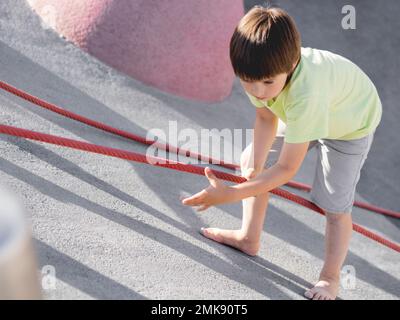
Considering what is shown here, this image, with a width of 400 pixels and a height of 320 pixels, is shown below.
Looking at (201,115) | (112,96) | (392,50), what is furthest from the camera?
(392,50)

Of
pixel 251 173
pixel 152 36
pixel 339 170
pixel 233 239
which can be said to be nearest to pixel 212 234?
pixel 233 239

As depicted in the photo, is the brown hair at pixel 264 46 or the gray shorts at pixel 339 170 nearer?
the brown hair at pixel 264 46

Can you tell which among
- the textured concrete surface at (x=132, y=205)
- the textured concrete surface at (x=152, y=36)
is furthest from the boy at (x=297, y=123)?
the textured concrete surface at (x=152, y=36)

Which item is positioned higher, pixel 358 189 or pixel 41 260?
pixel 41 260

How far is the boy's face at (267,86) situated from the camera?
2029mm

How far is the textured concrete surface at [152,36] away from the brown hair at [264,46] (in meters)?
1.79

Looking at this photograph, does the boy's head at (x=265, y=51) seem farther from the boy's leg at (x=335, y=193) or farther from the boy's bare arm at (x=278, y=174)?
the boy's leg at (x=335, y=193)

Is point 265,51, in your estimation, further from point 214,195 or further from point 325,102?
point 214,195

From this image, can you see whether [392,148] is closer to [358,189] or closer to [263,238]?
[358,189]

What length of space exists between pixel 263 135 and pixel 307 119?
1.11 ft

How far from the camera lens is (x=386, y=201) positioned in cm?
387

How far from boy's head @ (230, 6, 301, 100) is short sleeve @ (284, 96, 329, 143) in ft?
0.25
